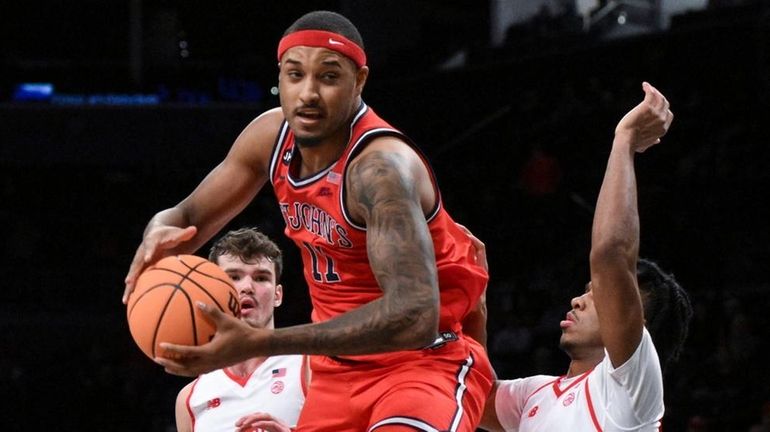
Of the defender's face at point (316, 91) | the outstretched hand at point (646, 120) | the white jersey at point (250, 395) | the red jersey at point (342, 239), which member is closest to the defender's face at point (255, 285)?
the white jersey at point (250, 395)

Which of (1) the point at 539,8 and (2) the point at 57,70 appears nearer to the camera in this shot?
(1) the point at 539,8

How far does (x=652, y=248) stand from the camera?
992 centimetres

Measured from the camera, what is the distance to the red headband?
335 centimetres

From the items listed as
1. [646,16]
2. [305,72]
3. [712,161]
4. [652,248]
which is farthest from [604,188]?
[646,16]

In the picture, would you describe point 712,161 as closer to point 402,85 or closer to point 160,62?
point 402,85

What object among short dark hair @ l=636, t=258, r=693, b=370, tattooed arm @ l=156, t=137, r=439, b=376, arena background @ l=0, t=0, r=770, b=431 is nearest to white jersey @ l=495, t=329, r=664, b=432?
short dark hair @ l=636, t=258, r=693, b=370

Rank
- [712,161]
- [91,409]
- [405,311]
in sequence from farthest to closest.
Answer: [91,409] < [712,161] < [405,311]

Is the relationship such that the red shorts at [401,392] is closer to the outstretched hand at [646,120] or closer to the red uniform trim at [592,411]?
the red uniform trim at [592,411]

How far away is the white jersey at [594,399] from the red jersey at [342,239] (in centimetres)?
54

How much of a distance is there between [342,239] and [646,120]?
1.03 m

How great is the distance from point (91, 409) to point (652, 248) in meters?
5.70

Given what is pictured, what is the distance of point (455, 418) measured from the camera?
3.40 metres

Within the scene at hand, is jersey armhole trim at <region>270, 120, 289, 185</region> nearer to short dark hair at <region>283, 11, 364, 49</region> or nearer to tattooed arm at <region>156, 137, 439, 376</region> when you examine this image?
short dark hair at <region>283, 11, 364, 49</region>

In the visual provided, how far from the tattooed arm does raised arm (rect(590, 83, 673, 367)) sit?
2.37 ft
